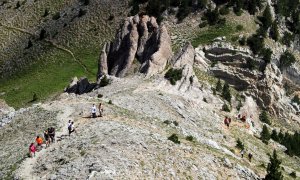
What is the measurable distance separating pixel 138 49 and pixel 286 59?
1416 inches

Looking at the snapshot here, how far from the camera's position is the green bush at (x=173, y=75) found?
90.0 m

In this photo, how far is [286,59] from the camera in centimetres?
12450

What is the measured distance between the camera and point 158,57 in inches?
3787

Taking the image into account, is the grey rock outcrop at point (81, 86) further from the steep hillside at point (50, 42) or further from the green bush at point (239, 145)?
the green bush at point (239, 145)

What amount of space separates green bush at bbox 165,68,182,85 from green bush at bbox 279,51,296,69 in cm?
3813

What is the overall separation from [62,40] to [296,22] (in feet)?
180

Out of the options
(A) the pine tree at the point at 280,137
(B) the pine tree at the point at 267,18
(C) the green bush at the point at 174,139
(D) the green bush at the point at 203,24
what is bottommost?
(A) the pine tree at the point at 280,137

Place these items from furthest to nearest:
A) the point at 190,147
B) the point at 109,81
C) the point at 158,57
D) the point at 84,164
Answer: the point at 158,57 → the point at 109,81 → the point at 190,147 → the point at 84,164

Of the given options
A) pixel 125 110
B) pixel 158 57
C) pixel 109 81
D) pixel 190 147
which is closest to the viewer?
pixel 190 147

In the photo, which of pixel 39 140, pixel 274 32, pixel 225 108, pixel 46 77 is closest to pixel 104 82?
pixel 225 108

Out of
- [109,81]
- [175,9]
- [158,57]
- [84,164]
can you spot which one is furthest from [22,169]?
[175,9]

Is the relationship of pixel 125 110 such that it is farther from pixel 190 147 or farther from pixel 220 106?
pixel 220 106

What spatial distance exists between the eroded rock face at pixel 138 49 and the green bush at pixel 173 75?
2750 millimetres

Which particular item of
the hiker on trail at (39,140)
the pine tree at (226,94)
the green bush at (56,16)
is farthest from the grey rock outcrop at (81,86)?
the green bush at (56,16)
